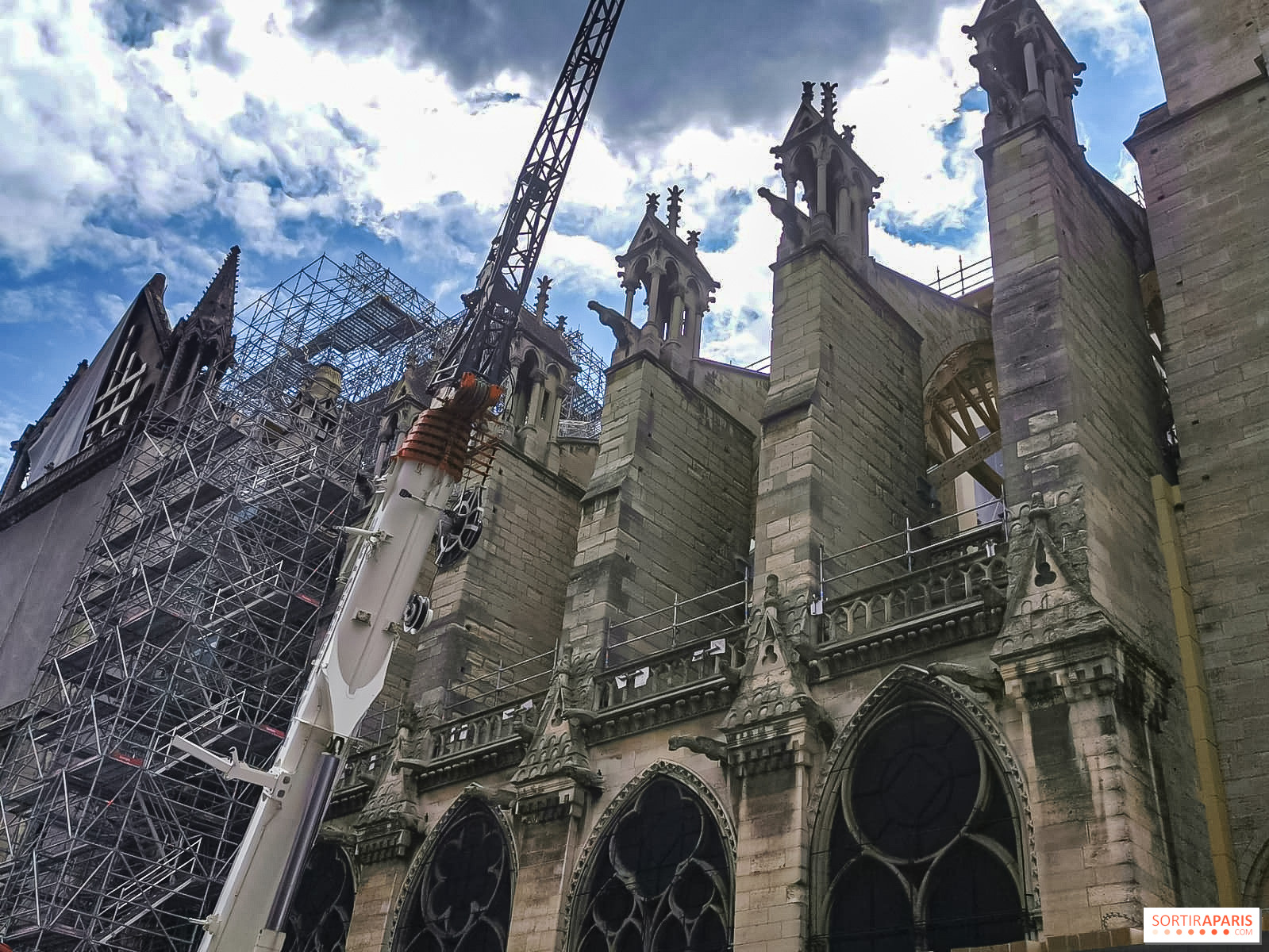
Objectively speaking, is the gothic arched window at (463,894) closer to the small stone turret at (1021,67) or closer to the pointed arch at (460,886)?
the pointed arch at (460,886)

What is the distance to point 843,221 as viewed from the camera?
1995 cm

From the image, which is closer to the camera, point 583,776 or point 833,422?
point 583,776

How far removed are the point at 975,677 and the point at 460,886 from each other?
8.63m

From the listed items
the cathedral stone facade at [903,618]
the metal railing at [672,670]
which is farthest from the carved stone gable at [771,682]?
the metal railing at [672,670]

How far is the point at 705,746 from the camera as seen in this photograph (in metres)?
14.6

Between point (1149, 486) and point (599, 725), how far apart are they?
7772 millimetres

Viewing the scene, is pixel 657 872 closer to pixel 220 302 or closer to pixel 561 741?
pixel 561 741

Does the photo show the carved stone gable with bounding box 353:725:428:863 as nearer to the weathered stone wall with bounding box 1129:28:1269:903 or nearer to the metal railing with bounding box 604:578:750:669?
the metal railing with bounding box 604:578:750:669

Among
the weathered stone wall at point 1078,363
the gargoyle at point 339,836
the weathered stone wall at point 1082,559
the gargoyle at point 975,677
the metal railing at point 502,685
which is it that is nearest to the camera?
the weathered stone wall at point 1082,559

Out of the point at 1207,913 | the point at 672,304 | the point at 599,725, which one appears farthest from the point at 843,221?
the point at 1207,913

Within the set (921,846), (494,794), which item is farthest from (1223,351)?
(494,794)

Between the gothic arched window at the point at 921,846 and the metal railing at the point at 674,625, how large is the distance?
3.33m

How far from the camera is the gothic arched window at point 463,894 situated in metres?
16.8

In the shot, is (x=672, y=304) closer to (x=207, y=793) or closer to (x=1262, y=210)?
(x=1262, y=210)
